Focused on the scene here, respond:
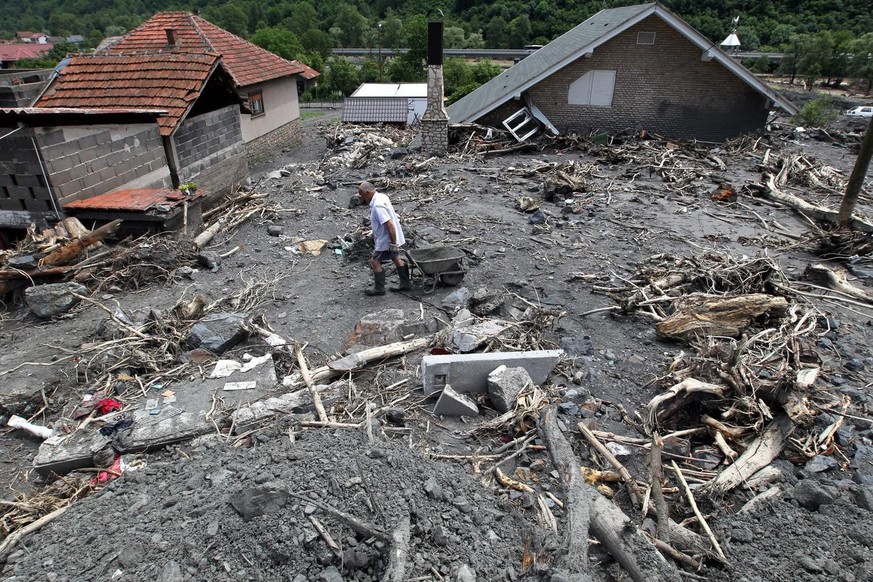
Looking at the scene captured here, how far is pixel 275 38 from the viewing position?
174 feet

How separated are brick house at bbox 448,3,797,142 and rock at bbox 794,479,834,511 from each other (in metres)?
16.2

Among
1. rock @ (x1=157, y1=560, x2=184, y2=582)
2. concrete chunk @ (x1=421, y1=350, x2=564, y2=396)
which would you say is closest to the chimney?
concrete chunk @ (x1=421, y1=350, x2=564, y2=396)

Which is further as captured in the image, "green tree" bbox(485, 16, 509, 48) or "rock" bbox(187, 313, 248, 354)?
"green tree" bbox(485, 16, 509, 48)

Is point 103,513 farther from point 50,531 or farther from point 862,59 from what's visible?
point 862,59

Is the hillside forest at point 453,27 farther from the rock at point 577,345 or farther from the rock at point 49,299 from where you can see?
the rock at point 577,345

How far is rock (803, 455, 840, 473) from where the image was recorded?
13.5 feet

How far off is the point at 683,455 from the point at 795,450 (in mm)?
960

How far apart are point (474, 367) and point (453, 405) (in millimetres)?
463

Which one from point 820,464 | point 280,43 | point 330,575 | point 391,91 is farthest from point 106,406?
point 280,43

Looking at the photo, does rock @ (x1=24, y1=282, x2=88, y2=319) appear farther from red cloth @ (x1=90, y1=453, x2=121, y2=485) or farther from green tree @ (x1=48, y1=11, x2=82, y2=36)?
green tree @ (x1=48, y1=11, x2=82, y2=36)

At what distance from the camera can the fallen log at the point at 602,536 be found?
121 inches

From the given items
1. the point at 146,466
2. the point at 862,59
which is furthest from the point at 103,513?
the point at 862,59

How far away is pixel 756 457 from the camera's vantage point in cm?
425

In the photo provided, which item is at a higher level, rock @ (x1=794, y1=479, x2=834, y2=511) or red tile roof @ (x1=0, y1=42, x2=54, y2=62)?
red tile roof @ (x1=0, y1=42, x2=54, y2=62)
